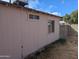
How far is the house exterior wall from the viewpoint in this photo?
6.34 metres

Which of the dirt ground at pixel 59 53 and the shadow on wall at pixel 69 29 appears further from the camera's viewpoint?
the shadow on wall at pixel 69 29

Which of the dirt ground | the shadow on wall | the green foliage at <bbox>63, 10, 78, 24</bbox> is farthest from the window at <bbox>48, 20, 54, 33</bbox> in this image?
the green foliage at <bbox>63, 10, 78, 24</bbox>

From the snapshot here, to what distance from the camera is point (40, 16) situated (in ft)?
34.7

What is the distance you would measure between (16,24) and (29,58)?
230cm

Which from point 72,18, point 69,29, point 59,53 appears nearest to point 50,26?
point 59,53

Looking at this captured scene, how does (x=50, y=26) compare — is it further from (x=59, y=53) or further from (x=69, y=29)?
(x=69, y=29)

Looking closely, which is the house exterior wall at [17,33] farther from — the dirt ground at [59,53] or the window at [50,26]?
the window at [50,26]

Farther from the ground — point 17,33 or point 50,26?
point 50,26

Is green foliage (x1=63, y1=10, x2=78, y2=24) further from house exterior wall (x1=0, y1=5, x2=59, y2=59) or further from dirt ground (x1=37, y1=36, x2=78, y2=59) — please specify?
house exterior wall (x1=0, y1=5, x2=59, y2=59)

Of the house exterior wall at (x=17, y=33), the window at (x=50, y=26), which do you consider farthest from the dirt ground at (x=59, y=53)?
the window at (x=50, y=26)

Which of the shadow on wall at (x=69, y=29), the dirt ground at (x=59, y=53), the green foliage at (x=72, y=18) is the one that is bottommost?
the dirt ground at (x=59, y=53)

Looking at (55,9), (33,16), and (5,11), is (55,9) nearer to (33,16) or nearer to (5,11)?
(33,16)

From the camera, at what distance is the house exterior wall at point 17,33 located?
20.8 ft

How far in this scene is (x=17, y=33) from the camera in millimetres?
7273
